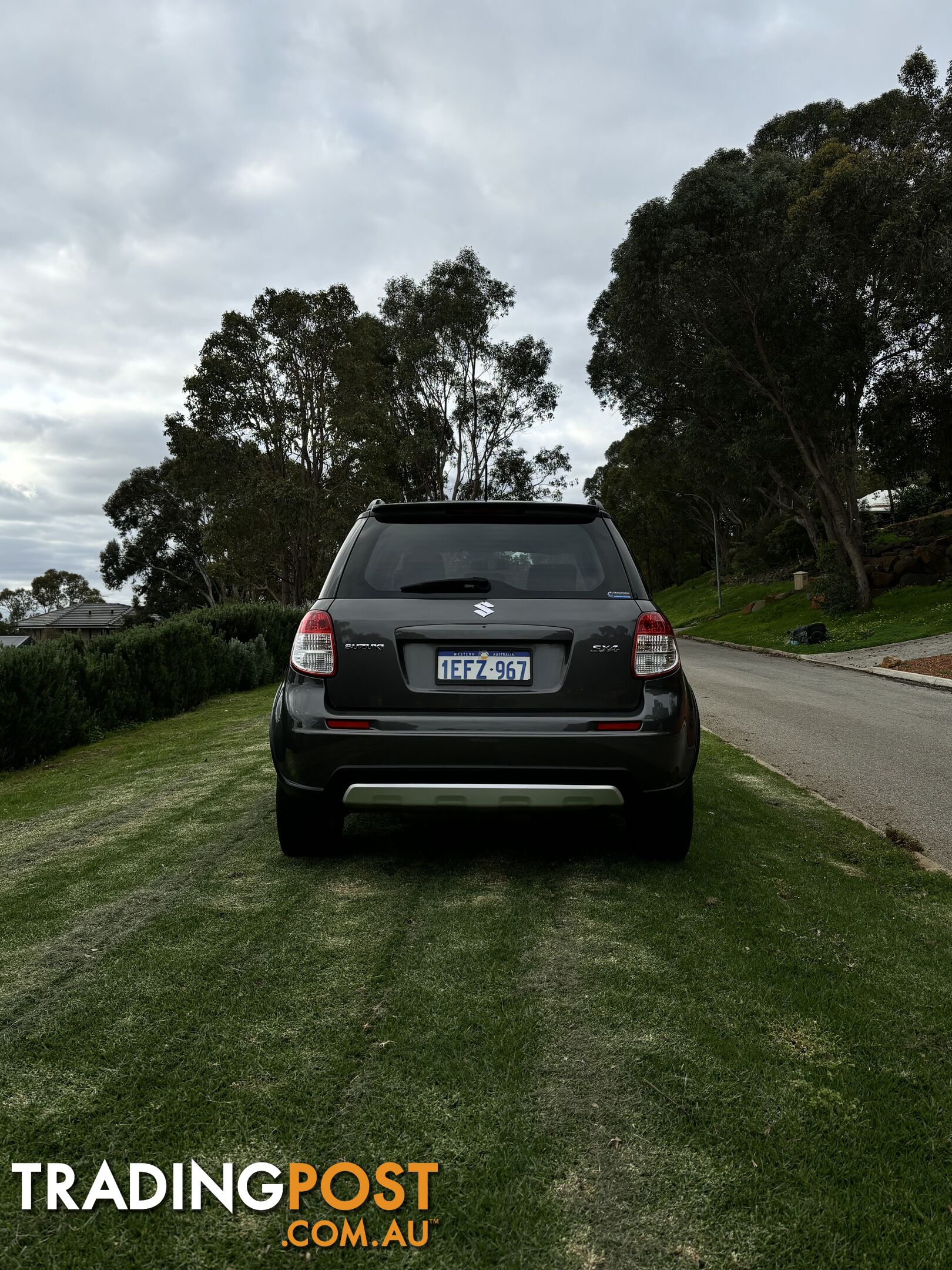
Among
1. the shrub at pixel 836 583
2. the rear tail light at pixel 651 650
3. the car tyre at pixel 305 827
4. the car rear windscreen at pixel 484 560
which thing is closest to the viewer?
the rear tail light at pixel 651 650

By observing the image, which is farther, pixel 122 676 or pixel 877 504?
pixel 877 504

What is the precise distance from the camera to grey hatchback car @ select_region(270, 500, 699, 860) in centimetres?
349

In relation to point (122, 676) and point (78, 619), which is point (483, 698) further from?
point (78, 619)

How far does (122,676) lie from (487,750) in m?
8.77

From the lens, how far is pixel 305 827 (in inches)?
156

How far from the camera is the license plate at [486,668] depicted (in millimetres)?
3568

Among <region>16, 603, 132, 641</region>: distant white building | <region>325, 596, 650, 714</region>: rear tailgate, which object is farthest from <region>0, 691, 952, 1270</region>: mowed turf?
<region>16, 603, 132, 641</region>: distant white building

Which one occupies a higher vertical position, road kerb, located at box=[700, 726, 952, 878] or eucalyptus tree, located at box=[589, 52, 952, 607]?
eucalyptus tree, located at box=[589, 52, 952, 607]

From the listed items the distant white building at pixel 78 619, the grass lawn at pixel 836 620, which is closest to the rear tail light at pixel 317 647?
the grass lawn at pixel 836 620

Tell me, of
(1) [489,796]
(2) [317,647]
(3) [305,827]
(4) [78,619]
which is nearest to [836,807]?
(1) [489,796]

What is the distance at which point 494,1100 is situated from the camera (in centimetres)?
204

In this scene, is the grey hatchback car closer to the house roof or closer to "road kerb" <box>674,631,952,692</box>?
"road kerb" <box>674,631,952,692</box>

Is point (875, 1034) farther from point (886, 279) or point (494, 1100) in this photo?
point (886, 279)

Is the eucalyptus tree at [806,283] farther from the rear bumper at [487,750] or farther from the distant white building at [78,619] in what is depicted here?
the distant white building at [78,619]
